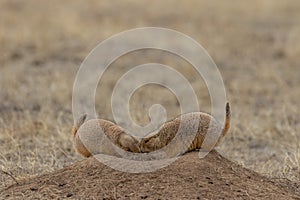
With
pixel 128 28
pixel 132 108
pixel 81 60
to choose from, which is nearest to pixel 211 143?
pixel 132 108

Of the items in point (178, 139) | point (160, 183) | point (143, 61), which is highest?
point (178, 139)

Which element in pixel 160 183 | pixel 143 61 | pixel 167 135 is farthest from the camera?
pixel 143 61

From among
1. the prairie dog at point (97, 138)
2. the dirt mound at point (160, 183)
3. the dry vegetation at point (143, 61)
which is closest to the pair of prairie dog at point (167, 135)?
the prairie dog at point (97, 138)

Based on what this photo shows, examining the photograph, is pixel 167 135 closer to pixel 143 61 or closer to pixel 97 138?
pixel 97 138

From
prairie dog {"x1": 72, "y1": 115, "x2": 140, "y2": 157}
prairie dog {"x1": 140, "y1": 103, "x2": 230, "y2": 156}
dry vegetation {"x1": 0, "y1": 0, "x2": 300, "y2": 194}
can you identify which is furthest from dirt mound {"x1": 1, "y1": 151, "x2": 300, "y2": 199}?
dry vegetation {"x1": 0, "y1": 0, "x2": 300, "y2": 194}

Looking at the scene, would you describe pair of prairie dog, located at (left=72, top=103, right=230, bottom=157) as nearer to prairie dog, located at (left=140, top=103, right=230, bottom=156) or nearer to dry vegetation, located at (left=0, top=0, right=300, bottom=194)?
prairie dog, located at (left=140, top=103, right=230, bottom=156)

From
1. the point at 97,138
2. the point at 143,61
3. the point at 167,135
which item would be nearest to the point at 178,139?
the point at 167,135

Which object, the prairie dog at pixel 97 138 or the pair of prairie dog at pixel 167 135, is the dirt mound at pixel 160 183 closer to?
the pair of prairie dog at pixel 167 135
